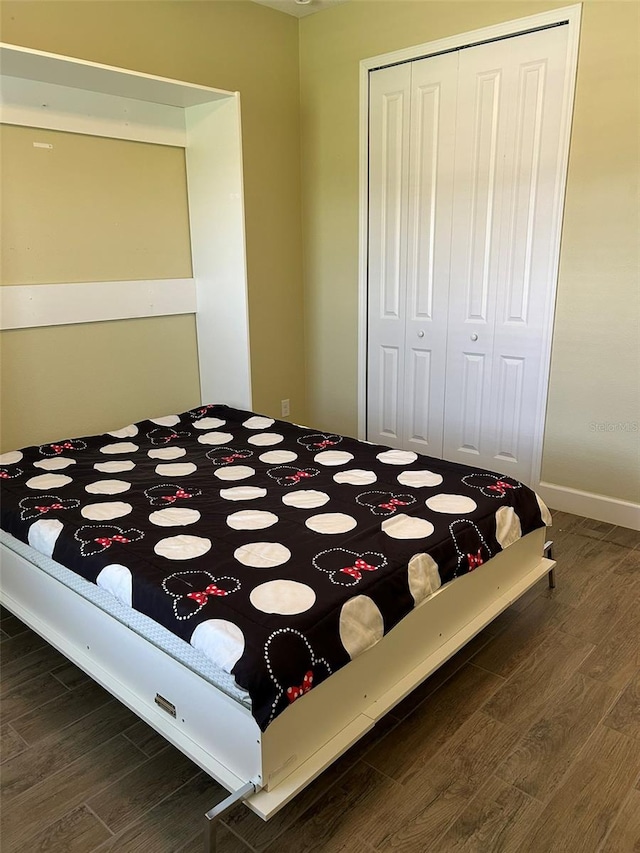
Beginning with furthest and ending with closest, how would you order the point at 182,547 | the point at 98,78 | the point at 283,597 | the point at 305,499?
the point at 98,78 < the point at 305,499 < the point at 182,547 < the point at 283,597

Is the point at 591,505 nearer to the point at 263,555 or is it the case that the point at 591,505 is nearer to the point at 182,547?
the point at 263,555

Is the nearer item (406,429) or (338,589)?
(338,589)

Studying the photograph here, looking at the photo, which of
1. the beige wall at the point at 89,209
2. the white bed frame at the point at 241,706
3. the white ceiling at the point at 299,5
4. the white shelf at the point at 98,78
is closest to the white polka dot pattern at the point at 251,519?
the white bed frame at the point at 241,706

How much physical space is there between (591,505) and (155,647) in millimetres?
2335

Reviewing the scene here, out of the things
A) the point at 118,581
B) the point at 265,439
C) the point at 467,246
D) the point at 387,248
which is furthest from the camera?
the point at 387,248

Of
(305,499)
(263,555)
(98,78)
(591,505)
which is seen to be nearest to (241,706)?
(263,555)

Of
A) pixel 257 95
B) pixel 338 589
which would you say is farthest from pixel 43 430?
pixel 257 95

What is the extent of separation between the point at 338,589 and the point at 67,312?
2009mm

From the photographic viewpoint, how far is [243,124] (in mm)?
3572

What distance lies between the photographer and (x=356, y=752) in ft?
5.90

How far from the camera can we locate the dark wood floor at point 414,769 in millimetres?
1544

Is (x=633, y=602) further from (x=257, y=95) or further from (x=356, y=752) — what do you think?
(x=257, y=95)

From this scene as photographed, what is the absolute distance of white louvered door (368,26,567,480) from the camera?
3.07 m

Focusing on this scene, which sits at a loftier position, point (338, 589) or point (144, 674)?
point (338, 589)
